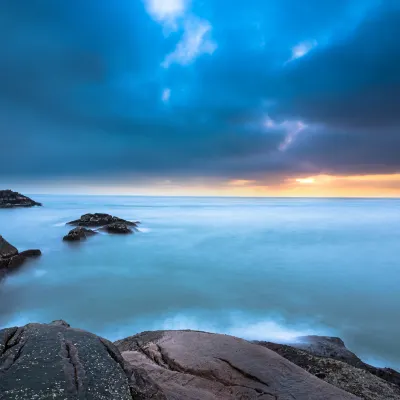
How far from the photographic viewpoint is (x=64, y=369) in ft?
8.71

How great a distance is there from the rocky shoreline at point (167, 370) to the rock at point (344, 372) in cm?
1

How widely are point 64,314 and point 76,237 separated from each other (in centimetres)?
1066

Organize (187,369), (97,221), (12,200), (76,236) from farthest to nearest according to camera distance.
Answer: (12,200) < (97,221) < (76,236) < (187,369)

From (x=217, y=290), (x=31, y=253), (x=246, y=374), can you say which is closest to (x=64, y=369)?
(x=246, y=374)

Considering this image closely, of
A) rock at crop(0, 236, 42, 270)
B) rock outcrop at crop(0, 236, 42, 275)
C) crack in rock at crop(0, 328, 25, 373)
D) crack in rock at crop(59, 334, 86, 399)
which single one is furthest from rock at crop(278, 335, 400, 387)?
rock outcrop at crop(0, 236, 42, 275)

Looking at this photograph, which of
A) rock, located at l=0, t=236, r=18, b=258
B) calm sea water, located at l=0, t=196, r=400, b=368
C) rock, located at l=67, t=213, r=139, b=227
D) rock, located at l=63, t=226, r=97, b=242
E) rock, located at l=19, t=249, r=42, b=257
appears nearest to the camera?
calm sea water, located at l=0, t=196, r=400, b=368

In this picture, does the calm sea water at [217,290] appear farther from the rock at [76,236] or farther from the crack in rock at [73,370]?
the crack in rock at [73,370]

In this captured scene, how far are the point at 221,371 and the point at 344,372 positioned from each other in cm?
205

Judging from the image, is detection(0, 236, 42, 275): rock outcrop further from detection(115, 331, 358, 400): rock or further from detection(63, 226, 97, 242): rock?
detection(115, 331, 358, 400): rock

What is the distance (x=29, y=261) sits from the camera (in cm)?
1388

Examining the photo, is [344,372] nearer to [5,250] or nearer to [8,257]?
[8,257]

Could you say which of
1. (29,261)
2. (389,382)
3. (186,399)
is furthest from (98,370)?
(29,261)

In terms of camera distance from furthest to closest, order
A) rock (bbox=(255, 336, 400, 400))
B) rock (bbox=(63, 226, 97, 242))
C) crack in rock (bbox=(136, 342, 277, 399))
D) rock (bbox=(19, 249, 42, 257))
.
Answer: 1. rock (bbox=(63, 226, 97, 242))
2. rock (bbox=(19, 249, 42, 257))
3. rock (bbox=(255, 336, 400, 400))
4. crack in rock (bbox=(136, 342, 277, 399))

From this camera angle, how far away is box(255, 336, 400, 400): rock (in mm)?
4284
